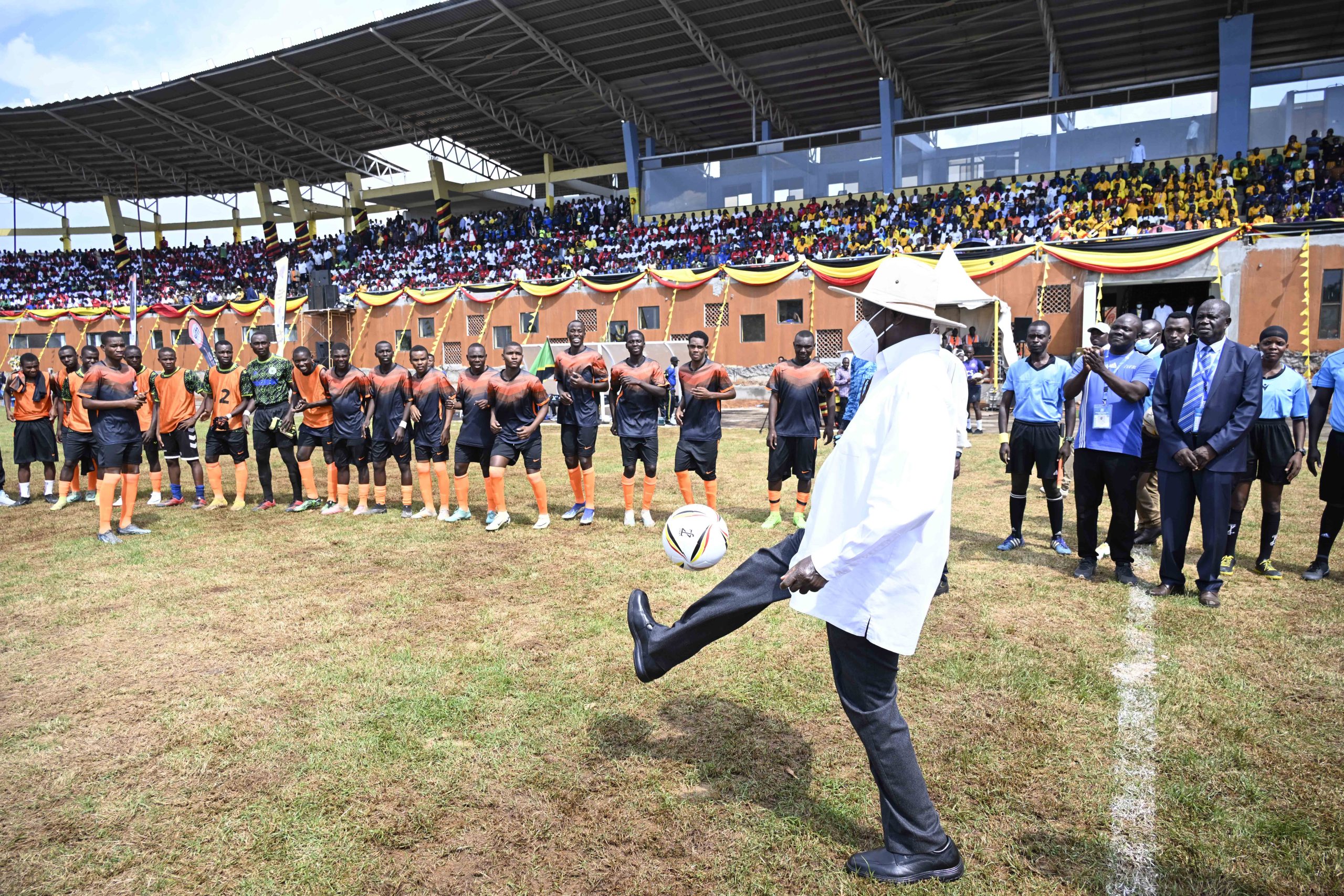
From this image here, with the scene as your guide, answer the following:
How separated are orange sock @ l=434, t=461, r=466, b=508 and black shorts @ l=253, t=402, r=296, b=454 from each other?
2038 millimetres

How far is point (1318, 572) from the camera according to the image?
21.5ft

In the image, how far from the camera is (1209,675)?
15.4ft

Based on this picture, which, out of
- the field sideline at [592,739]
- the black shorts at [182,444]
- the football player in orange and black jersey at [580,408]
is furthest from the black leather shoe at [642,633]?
the black shorts at [182,444]

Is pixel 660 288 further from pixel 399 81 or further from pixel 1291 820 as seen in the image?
pixel 1291 820

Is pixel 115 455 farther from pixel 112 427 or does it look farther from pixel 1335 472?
pixel 1335 472

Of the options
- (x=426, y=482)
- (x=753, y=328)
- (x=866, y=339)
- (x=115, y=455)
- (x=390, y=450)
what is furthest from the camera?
(x=753, y=328)

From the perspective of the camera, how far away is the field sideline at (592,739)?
308cm

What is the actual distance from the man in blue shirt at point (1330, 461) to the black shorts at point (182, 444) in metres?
12.3

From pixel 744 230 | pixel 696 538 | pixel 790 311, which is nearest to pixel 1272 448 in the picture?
pixel 696 538

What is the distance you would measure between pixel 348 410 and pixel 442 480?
55.6 inches

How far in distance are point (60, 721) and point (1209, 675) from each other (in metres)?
6.39

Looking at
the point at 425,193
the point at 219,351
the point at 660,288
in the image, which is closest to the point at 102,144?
the point at 425,193

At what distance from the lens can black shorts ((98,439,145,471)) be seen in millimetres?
8383

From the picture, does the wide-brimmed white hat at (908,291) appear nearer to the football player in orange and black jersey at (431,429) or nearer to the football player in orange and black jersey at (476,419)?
the football player in orange and black jersey at (476,419)
